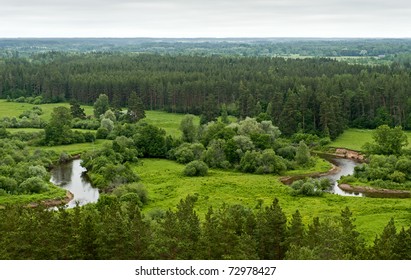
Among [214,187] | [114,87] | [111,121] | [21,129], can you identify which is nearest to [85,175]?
[214,187]

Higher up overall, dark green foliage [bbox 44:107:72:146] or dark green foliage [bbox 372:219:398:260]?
dark green foliage [bbox 372:219:398:260]

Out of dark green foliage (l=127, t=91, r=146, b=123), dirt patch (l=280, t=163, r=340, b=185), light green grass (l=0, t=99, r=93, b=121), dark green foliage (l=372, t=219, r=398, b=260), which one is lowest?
light green grass (l=0, t=99, r=93, b=121)

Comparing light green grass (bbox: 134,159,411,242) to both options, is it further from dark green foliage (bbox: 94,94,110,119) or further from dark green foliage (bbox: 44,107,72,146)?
dark green foliage (bbox: 94,94,110,119)

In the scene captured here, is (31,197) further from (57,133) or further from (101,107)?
(101,107)

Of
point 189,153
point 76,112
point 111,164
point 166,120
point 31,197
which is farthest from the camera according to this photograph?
point 166,120

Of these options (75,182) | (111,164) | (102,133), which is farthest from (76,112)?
(111,164)

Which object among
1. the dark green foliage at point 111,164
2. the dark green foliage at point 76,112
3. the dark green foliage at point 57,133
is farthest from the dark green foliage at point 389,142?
the dark green foliage at point 76,112

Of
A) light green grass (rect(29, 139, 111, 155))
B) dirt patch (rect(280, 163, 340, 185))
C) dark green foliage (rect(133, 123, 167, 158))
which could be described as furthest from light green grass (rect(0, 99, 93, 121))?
dirt patch (rect(280, 163, 340, 185))
